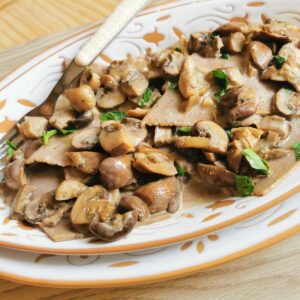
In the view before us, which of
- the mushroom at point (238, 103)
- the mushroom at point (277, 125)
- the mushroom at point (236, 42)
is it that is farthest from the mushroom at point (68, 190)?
the mushroom at point (236, 42)

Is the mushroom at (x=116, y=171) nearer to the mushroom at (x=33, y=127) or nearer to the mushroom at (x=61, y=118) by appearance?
the mushroom at (x=61, y=118)

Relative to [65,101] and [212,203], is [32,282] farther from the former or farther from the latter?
[65,101]

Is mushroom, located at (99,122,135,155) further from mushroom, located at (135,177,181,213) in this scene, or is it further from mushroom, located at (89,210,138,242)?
mushroom, located at (89,210,138,242)

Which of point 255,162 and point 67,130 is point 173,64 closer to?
point 67,130

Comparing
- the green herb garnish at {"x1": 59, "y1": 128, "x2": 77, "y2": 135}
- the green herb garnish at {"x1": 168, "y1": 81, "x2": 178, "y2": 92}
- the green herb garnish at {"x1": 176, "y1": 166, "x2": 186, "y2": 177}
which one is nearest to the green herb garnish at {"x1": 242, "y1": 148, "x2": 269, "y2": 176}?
the green herb garnish at {"x1": 176, "y1": 166, "x2": 186, "y2": 177}

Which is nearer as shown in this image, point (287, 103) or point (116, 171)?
point (116, 171)

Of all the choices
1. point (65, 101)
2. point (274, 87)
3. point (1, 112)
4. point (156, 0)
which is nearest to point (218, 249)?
point (274, 87)

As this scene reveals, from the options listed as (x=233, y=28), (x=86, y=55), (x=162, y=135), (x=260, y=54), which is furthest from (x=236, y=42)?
(x=86, y=55)
